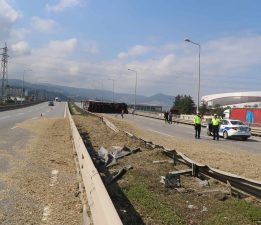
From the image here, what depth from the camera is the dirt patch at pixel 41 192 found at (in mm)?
7461

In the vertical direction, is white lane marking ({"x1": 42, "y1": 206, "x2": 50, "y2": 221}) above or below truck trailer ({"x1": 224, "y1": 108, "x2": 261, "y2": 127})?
below

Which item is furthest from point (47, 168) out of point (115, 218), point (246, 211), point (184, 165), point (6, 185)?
point (115, 218)

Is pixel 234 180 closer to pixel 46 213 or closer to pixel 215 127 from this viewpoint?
pixel 46 213

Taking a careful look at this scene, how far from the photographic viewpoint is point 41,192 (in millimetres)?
9438

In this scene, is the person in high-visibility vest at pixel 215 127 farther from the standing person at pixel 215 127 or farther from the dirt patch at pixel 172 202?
the dirt patch at pixel 172 202

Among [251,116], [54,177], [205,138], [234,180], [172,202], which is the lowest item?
[205,138]

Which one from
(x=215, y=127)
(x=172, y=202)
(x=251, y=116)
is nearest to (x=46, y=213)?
(x=172, y=202)

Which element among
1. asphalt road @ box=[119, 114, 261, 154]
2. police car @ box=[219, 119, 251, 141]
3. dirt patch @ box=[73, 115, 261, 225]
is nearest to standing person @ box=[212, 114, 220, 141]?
asphalt road @ box=[119, 114, 261, 154]

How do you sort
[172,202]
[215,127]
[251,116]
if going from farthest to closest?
[251,116]
[215,127]
[172,202]

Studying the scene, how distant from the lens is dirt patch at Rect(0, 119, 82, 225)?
24.5 ft

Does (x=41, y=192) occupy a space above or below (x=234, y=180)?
below

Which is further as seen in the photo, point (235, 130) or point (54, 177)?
point (235, 130)

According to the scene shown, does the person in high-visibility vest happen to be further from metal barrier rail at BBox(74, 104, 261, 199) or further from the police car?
metal barrier rail at BBox(74, 104, 261, 199)

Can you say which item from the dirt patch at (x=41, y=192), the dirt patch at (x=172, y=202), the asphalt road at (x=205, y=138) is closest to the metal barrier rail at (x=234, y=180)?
the dirt patch at (x=172, y=202)
